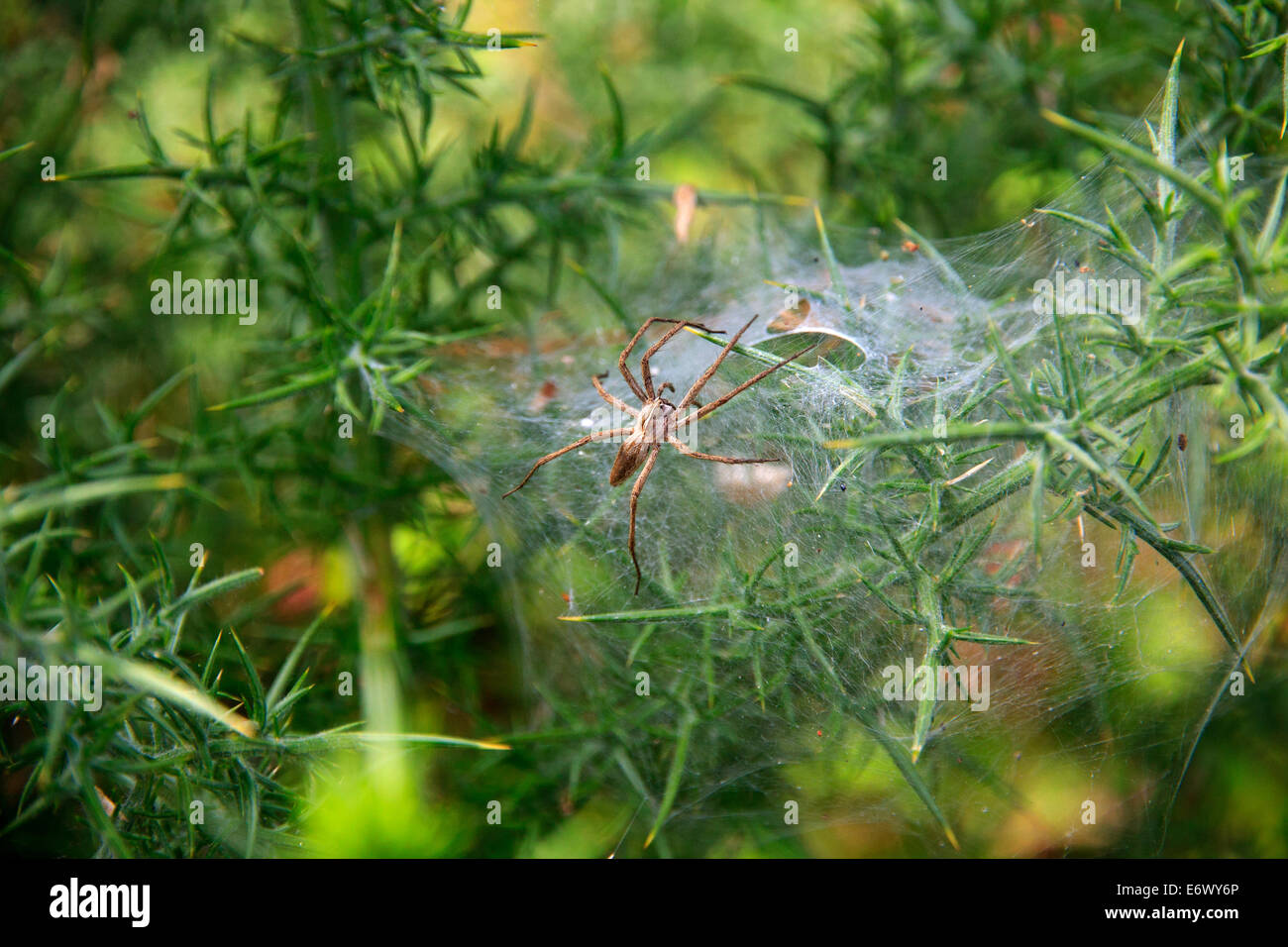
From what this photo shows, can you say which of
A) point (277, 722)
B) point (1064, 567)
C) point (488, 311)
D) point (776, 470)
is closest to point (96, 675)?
point (277, 722)

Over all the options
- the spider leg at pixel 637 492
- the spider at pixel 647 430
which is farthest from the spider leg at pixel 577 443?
the spider leg at pixel 637 492

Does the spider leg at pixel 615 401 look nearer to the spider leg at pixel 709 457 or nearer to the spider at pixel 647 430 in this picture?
the spider at pixel 647 430

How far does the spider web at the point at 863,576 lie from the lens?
5.72 ft

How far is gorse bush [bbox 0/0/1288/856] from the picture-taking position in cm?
151

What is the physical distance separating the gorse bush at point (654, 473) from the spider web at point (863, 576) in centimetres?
1

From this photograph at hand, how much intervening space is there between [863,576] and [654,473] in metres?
0.81

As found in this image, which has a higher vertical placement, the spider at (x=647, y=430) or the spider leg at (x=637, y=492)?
the spider at (x=647, y=430)

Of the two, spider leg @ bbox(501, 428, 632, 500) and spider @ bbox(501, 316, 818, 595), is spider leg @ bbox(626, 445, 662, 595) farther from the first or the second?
spider leg @ bbox(501, 428, 632, 500)

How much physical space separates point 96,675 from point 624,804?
1.47 meters

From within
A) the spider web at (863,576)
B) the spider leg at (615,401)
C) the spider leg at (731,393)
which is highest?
the spider leg at (615,401)

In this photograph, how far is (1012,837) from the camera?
2293 millimetres

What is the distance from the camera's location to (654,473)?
2.27 meters
